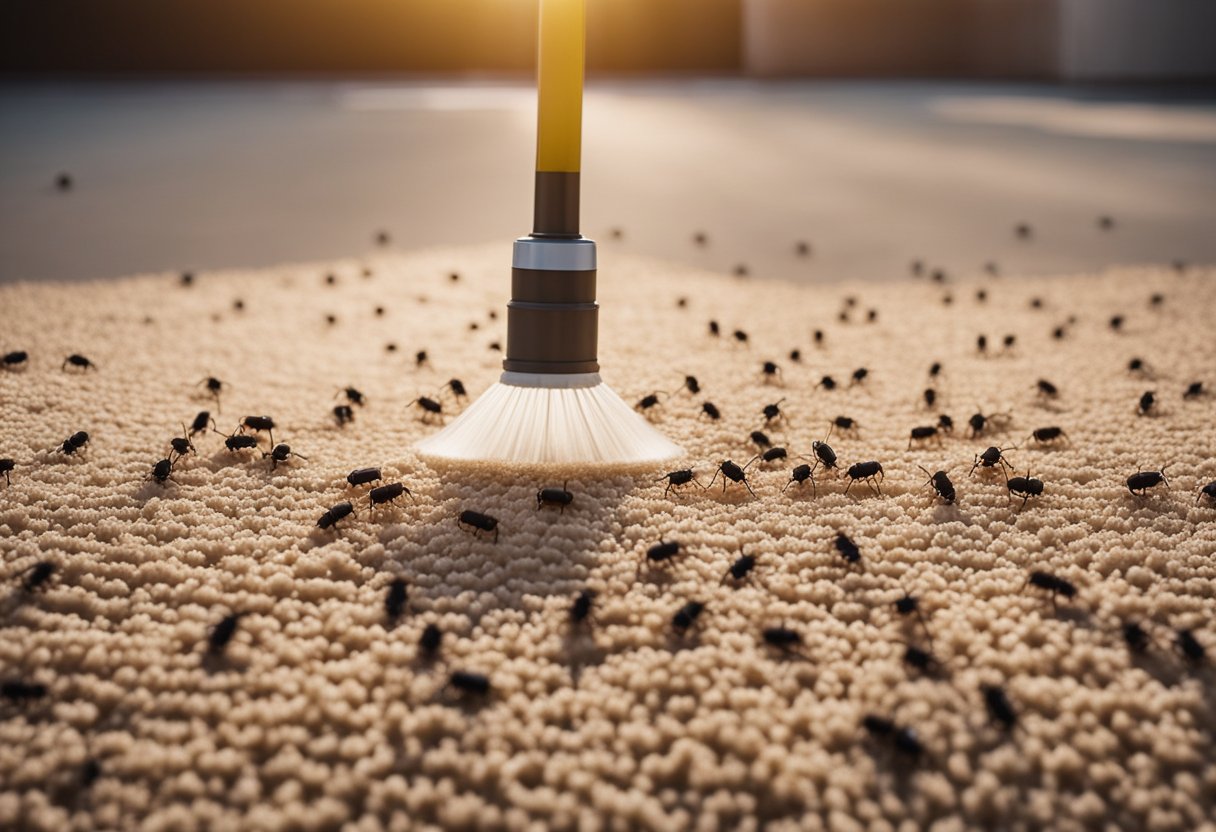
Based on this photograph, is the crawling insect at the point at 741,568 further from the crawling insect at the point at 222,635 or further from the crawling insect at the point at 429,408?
the crawling insect at the point at 429,408

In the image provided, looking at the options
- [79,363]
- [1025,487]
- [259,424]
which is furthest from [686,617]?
[79,363]

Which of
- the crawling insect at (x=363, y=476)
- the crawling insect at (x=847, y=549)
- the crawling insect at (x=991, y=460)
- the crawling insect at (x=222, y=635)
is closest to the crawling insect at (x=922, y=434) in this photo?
the crawling insect at (x=991, y=460)

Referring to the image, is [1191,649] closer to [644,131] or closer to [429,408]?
[429,408]

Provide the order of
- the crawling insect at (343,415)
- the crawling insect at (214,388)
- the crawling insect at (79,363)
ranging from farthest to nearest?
the crawling insect at (79,363) → the crawling insect at (214,388) → the crawling insect at (343,415)

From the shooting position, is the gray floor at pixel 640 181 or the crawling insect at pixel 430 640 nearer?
the crawling insect at pixel 430 640

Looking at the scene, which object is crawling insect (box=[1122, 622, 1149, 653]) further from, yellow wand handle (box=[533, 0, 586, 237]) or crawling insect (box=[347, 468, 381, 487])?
crawling insect (box=[347, 468, 381, 487])

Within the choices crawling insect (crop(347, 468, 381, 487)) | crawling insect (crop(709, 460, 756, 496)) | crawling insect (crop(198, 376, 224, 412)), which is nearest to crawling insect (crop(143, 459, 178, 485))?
crawling insect (crop(347, 468, 381, 487))

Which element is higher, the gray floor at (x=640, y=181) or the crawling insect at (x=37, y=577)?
the gray floor at (x=640, y=181)
